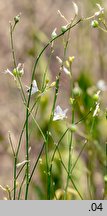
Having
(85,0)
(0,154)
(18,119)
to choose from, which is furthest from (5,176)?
(85,0)

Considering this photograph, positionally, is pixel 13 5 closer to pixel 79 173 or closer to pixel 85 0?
pixel 85 0

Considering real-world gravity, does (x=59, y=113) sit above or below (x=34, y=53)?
below

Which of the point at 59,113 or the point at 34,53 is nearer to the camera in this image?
the point at 59,113

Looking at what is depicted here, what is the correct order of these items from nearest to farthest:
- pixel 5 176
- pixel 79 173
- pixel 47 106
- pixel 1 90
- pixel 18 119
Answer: pixel 79 173 < pixel 47 106 < pixel 18 119 < pixel 5 176 < pixel 1 90

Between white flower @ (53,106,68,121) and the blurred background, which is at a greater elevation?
the blurred background

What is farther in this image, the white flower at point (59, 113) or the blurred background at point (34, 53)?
the blurred background at point (34, 53)

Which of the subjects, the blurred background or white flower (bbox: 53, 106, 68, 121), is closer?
white flower (bbox: 53, 106, 68, 121)

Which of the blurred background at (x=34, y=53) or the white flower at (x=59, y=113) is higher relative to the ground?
the blurred background at (x=34, y=53)
